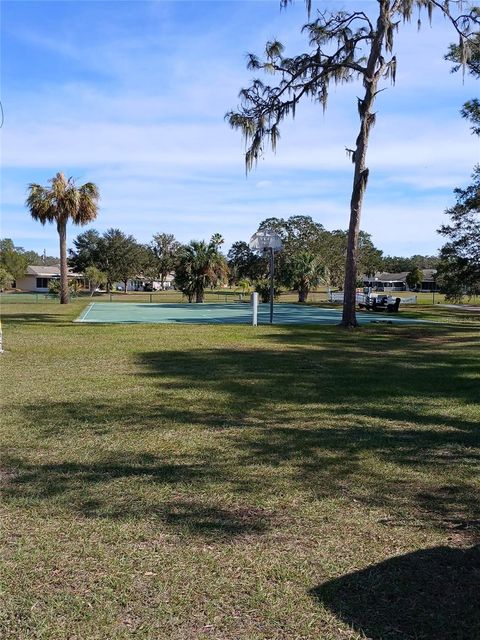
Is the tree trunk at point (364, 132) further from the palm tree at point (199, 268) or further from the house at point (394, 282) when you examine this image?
the house at point (394, 282)

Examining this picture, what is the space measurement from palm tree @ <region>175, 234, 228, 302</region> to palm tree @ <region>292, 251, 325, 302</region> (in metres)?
6.53

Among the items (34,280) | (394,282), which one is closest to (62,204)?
(34,280)

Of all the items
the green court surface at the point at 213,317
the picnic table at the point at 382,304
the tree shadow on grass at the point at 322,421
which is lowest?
the green court surface at the point at 213,317

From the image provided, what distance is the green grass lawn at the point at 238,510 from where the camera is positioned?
278 cm

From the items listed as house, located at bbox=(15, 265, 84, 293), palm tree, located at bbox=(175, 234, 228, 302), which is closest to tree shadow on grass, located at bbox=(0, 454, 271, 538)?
palm tree, located at bbox=(175, 234, 228, 302)

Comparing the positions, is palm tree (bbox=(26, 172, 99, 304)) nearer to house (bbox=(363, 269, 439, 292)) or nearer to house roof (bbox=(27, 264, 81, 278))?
house roof (bbox=(27, 264, 81, 278))

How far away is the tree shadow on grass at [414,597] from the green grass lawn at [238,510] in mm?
10

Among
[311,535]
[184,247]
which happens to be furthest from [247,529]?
[184,247]

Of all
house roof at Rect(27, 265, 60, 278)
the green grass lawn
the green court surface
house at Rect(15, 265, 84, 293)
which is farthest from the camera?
house roof at Rect(27, 265, 60, 278)

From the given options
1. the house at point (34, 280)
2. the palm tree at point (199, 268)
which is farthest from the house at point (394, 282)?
the palm tree at point (199, 268)

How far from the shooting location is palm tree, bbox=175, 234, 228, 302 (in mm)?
39938

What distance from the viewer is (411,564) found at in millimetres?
3277

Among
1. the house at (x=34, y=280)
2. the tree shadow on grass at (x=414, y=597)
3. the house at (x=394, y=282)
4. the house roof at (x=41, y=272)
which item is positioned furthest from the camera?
the house at (x=394, y=282)

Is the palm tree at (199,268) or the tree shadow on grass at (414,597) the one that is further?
the palm tree at (199,268)
